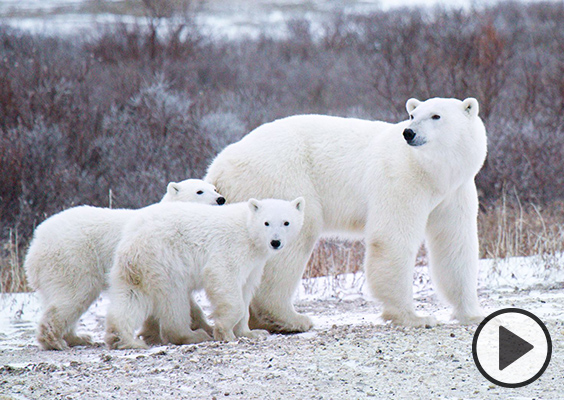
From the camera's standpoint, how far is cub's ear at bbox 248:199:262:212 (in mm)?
4246

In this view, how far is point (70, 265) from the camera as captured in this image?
436 centimetres

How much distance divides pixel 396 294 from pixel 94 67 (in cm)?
1261

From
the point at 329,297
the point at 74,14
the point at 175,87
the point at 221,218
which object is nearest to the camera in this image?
the point at 221,218

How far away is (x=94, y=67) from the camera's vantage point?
51.6ft

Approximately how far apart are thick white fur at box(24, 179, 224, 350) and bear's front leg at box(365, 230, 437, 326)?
4.78ft

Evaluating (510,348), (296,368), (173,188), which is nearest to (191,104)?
(173,188)

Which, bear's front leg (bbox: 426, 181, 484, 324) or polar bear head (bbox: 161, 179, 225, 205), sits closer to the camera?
bear's front leg (bbox: 426, 181, 484, 324)

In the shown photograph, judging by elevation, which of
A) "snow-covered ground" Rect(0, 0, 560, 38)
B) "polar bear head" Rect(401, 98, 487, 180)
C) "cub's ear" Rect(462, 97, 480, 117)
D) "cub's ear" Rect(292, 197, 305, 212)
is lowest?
"cub's ear" Rect(292, 197, 305, 212)

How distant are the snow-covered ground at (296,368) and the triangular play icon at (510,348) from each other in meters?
0.13

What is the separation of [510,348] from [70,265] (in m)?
2.42

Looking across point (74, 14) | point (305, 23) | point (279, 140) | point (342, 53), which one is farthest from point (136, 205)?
point (74, 14)

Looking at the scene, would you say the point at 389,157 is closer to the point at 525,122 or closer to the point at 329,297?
the point at 329,297

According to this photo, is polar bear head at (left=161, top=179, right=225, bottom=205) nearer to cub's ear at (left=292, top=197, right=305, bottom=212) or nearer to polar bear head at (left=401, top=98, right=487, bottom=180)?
cub's ear at (left=292, top=197, right=305, bottom=212)

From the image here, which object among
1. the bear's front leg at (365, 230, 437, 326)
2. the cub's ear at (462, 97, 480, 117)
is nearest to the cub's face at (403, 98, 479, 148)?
the cub's ear at (462, 97, 480, 117)
